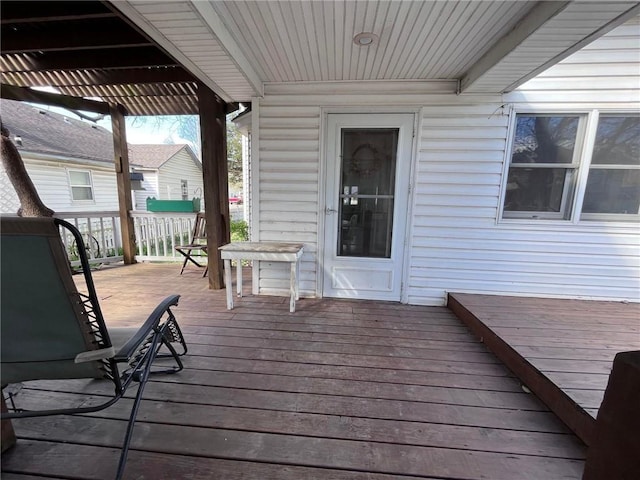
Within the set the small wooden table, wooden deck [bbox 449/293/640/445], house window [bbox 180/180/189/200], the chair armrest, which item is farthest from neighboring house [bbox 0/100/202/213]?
wooden deck [bbox 449/293/640/445]

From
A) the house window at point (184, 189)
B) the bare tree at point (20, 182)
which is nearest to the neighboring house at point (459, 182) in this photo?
the bare tree at point (20, 182)

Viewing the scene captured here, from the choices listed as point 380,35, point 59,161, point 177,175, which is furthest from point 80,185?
point 380,35

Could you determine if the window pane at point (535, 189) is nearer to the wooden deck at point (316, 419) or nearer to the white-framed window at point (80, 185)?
the wooden deck at point (316, 419)

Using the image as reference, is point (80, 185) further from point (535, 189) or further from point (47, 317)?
point (535, 189)

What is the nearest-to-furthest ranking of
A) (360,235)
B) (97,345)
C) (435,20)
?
(97,345)
(435,20)
(360,235)

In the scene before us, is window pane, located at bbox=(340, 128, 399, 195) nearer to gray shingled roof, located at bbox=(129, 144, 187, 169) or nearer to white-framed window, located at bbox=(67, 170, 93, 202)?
white-framed window, located at bbox=(67, 170, 93, 202)

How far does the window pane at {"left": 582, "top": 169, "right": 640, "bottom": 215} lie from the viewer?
2.63 meters

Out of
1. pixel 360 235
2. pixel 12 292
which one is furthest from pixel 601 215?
pixel 12 292

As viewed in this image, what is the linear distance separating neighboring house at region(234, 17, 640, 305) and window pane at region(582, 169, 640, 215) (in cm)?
1

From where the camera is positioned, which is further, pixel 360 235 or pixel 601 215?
pixel 360 235

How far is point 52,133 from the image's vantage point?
8.10m

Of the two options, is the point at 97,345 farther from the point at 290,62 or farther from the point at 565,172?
the point at 565,172

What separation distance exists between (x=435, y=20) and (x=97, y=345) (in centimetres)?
268

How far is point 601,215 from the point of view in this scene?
2715 millimetres
